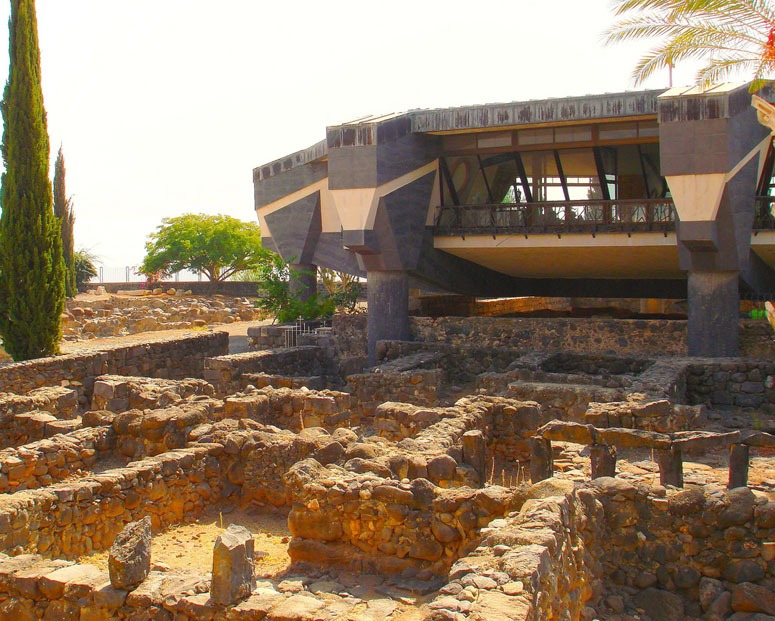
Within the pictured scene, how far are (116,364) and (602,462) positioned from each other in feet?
41.1

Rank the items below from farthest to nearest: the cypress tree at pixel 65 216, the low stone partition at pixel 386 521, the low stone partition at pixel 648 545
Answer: the cypress tree at pixel 65 216 < the low stone partition at pixel 386 521 < the low stone partition at pixel 648 545

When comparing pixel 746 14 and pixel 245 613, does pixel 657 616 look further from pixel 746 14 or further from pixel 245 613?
pixel 746 14

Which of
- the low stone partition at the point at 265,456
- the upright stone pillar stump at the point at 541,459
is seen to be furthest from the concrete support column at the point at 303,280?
the upright stone pillar stump at the point at 541,459

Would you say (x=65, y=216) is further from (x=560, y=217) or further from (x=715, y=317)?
(x=715, y=317)

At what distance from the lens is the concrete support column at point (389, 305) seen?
22891 millimetres

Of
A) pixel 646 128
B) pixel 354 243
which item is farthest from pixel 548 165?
pixel 354 243

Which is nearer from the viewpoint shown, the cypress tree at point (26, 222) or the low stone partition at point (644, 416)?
the low stone partition at point (644, 416)

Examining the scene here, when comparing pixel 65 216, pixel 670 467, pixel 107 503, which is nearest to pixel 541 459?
pixel 670 467

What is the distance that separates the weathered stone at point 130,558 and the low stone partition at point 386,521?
177cm

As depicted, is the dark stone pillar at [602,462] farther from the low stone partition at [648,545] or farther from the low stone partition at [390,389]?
the low stone partition at [390,389]

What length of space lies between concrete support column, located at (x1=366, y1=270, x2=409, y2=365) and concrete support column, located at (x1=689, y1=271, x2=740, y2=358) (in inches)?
316

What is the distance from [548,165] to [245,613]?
20.5 metres

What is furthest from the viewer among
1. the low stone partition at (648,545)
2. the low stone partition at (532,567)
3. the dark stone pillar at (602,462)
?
the dark stone pillar at (602,462)

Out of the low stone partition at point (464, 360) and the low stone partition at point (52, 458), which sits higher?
the low stone partition at point (464, 360)
